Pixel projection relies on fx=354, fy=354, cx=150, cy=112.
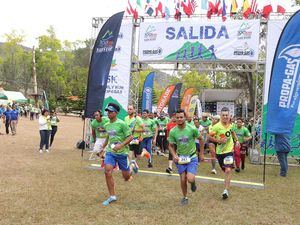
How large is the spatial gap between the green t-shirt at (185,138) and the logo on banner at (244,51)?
7.79m

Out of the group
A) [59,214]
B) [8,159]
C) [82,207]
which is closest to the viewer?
[59,214]

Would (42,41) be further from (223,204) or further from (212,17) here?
(223,204)

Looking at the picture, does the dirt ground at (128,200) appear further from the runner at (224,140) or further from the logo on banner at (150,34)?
the logo on banner at (150,34)

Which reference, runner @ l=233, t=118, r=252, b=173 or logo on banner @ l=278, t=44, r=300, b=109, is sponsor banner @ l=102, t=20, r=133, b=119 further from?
logo on banner @ l=278, t=44, r=300, b=109

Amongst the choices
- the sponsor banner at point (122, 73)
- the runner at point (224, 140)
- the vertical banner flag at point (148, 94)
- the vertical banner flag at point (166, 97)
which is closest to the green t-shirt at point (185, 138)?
the runner at point (224, 140)

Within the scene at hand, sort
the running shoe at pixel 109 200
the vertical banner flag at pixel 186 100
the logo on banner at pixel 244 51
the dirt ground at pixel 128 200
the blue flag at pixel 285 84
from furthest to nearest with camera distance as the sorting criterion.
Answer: the vertical banner flag at pixel 186 100, the logo on banner at pixel 244 51, the blue flag at pixel 285 84, the running shoe at pixel 109 200, the dirt ground at pixel 128 200

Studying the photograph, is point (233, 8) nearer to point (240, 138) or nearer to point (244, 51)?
point (244, 51)

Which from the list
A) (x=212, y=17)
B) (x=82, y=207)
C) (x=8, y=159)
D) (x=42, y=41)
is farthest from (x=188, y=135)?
(x=42, y=41)

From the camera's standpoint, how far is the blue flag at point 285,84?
892 centimetres

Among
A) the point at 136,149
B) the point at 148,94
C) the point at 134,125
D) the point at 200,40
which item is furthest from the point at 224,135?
the point at 148,94

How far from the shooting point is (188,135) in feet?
21.9

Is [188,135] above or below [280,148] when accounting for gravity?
above

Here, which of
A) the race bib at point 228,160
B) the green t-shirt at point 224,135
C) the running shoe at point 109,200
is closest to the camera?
the running shoe at point 109,200

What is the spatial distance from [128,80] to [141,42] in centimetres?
168
